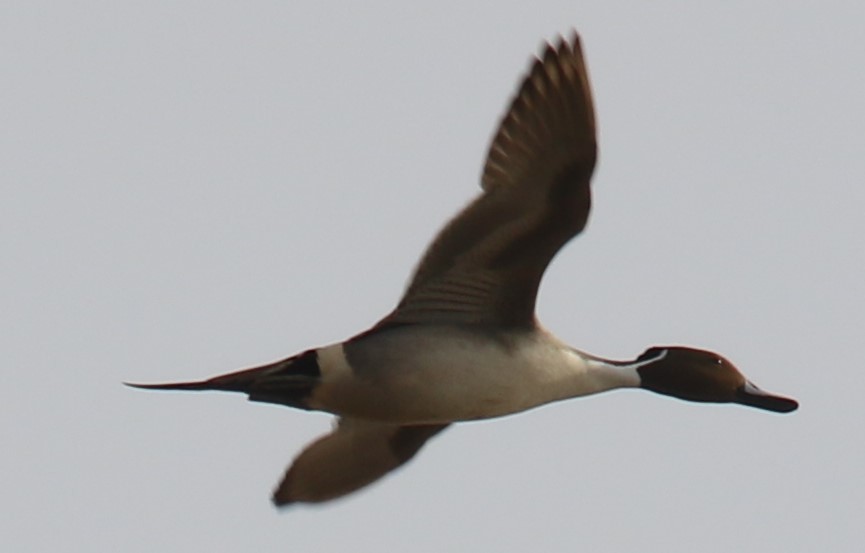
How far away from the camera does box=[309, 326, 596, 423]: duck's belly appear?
10039 mm

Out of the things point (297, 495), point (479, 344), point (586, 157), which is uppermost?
point (586, 157)

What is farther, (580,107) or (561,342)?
(561,342)

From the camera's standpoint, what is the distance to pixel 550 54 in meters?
9.55

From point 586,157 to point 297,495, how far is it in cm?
283

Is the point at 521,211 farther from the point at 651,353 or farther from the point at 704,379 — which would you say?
the point at 704,379

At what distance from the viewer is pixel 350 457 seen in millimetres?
Answer: 11234

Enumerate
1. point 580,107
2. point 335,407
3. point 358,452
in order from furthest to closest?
point 358,452 < point 335,407 < point 580,107

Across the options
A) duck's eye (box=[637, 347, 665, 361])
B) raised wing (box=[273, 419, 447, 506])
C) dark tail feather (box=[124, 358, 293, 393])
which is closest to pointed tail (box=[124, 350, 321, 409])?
dark tail feather (box=[124, 358, 293, 393])

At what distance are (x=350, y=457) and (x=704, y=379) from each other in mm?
1900

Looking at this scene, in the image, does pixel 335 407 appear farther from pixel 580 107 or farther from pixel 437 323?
pixel 580 107

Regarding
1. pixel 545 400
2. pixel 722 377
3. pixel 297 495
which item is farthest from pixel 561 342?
pixel 297 495

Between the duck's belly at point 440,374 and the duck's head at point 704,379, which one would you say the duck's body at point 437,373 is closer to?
the duck's belly at point 440,374

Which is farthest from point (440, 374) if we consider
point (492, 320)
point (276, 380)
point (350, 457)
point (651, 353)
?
point (350, 457)

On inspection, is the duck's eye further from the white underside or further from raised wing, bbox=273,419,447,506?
raised wing, bbox=273,419,447,506
